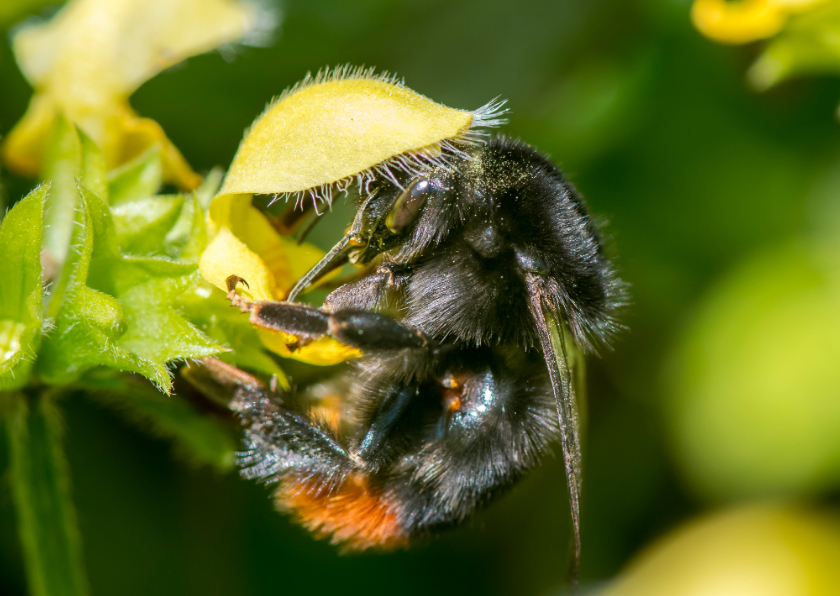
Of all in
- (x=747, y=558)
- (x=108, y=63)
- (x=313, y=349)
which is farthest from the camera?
(x=747, y=558)

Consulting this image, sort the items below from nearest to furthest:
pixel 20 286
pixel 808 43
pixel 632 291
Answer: pixel 20 286 < pixel 808 43 < pixel 632 291

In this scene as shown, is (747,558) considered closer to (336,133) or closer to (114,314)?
(336,133)

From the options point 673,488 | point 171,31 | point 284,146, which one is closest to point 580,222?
point 284,146

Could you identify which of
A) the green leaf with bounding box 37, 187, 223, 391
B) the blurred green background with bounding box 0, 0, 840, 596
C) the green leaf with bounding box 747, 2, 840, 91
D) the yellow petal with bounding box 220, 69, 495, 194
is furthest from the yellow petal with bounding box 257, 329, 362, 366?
the blurred green background with bounding box 0, 0, 840, 596

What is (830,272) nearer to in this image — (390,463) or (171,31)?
(390,463)

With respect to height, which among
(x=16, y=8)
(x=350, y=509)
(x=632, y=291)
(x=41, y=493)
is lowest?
(x=350, y=509)

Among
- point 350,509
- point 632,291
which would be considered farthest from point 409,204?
point 632,291

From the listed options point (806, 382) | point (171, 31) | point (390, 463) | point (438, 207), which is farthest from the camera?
point (806, 382)
